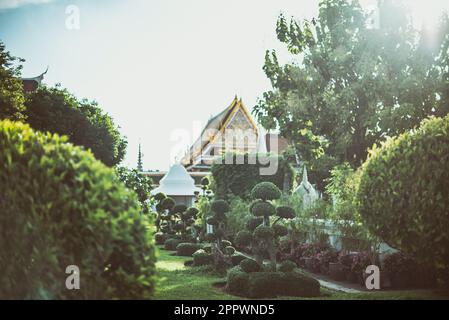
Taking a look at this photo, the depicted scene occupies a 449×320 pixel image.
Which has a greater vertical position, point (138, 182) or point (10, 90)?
point (10, 90)

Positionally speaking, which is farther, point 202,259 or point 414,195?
point 202,259

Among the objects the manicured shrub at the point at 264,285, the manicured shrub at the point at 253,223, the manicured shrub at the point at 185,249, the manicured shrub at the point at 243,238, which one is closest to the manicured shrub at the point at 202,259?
the manicured shrub at the point at 253,223

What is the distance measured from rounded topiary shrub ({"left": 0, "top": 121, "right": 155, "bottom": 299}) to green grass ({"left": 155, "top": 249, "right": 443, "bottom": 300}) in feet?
9.69

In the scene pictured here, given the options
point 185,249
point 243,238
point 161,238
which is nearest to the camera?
point 243,238

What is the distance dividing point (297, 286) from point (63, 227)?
242 inches

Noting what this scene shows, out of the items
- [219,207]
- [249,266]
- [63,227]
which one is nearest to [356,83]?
[219,207]

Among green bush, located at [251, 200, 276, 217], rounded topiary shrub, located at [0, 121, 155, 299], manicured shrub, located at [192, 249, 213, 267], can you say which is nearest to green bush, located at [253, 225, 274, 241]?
green bush, located at [251, 200, 276, 217]

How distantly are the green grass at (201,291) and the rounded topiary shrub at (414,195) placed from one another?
842 millimetres

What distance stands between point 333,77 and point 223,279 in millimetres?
11173

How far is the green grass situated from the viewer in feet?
29.9

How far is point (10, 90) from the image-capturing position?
12.9 metres

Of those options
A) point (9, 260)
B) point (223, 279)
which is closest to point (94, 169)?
point (9, 260)

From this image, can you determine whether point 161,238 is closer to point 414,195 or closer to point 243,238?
point 243,238

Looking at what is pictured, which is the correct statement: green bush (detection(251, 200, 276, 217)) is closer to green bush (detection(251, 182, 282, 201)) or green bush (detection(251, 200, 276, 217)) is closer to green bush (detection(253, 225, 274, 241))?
green bush (detection(251, 182, 282, 201))
